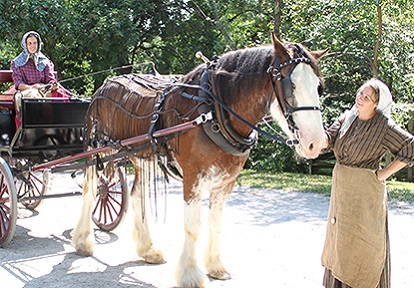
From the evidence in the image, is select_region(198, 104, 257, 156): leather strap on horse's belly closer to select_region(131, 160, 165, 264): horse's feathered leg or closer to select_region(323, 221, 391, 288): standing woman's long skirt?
select_region(323, 221, 391, 288): standing woman's long skirt

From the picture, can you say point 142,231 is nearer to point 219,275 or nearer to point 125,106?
point 219,275

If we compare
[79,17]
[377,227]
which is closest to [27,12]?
[79,17]

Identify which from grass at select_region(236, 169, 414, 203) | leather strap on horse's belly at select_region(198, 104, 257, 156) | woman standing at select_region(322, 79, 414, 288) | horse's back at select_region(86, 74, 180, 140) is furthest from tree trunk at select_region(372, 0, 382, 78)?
woman standing at select_region(322, 79, 414, 288)

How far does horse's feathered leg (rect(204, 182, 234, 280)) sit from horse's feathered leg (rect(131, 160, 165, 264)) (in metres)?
0.70

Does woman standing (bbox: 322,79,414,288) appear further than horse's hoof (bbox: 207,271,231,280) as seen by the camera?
No

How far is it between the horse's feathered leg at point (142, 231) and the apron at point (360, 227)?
84.4 inches

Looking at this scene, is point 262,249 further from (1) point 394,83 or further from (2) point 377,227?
(1) point 394,83

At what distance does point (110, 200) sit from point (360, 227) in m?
3.72

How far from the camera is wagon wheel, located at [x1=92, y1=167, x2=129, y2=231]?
6.32 metres

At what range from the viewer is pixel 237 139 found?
426 cm

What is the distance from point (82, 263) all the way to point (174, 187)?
16.2 feet

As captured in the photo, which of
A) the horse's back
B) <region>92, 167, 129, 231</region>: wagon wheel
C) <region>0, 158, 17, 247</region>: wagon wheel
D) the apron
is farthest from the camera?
<region>92, 167, 129, 231</region>: wagon wheel

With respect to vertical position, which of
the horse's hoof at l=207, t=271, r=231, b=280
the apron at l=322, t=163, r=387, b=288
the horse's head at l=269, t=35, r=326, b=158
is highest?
the horse's head at l=269, t=35, r=326, b=158

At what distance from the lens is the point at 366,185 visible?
11.9 feet
